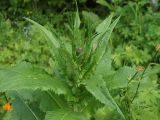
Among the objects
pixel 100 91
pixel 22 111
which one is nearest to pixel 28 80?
pixel 100 91

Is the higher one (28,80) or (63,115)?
(28,80)

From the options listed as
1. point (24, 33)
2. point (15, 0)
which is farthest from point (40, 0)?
point (24, 33)

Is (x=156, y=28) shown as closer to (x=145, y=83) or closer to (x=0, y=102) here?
(x=0, y=102)

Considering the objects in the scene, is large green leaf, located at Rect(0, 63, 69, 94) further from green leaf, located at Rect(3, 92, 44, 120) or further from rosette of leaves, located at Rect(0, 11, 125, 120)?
green leaf, located at Rect(3, 92, 44, 120)

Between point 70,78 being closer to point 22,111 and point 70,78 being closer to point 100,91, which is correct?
point 100,91

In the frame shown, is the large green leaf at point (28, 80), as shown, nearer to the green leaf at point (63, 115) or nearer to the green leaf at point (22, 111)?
the green leaf at point (63, 115)

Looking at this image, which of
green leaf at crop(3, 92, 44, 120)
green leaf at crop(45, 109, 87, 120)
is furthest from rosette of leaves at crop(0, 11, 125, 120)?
green leaf at crop(3, 92, 44, 120)

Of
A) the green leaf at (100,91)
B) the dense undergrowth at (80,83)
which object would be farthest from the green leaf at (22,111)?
the green leaf at (100,91)
